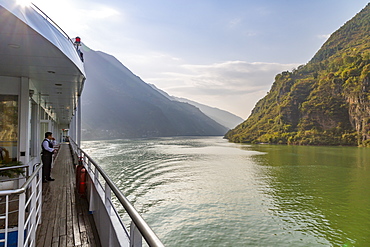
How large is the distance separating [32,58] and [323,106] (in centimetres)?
7099

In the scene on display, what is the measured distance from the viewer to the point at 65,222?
336 centimetres

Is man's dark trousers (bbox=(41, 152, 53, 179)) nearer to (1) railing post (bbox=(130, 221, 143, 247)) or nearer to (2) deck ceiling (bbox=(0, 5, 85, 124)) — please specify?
(2) deck ceiling (bbox=(0, 5, 85, 124))

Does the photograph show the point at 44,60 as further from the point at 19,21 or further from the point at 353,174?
the point at 353,174

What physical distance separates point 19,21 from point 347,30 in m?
116

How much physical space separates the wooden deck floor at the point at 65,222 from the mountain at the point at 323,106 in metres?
61.5

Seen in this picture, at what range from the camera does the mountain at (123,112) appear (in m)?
115

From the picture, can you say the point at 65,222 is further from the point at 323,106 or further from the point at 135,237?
the point at 323,106

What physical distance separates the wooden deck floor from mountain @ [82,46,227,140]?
322 ft

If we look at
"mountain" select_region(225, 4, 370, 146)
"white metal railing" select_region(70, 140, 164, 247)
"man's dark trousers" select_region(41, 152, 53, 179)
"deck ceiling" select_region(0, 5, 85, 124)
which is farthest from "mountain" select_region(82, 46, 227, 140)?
"white metal railing" select_region(70, 140, 164, 247)

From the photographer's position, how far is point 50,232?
3.04 metres

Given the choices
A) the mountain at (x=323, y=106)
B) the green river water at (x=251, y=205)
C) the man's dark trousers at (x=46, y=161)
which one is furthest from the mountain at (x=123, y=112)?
the man's dark trousers at (x=46, y=161)

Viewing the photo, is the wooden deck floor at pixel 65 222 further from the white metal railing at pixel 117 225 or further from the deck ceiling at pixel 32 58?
the deck ceiling at pixel 32 58

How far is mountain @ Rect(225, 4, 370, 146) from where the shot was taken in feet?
189

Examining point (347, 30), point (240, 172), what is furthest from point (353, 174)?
point (347, 30)
